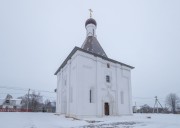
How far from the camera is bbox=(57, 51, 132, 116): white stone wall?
19109mm

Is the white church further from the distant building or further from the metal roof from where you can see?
the distant building

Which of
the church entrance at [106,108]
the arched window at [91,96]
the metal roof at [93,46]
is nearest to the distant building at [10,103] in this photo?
the metal roof at [93,46]

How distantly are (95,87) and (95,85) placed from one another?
9.1 inches

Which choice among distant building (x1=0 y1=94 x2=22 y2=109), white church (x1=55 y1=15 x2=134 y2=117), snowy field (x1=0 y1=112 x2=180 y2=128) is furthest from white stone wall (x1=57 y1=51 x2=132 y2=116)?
distant building (x1=0 y1=94 x2=22 y2=109)

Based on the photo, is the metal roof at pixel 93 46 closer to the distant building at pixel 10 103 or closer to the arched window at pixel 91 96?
the arched window at pixel 91 96

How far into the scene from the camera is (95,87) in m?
20.4

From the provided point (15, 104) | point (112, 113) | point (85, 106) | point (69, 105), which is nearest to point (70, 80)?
point (69, 105)

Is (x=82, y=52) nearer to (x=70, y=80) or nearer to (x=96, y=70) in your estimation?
(x=96, y=70)

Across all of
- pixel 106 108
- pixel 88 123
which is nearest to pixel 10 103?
pixel 106 108

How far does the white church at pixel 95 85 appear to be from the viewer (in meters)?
19.2

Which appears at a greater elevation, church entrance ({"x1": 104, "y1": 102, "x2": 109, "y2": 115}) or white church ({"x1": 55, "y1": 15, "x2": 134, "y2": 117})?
white church ({"x1": 55, "y1": 15, "x2": 134, "y2": 117})

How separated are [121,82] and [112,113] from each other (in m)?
4.57

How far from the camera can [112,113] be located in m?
22.0

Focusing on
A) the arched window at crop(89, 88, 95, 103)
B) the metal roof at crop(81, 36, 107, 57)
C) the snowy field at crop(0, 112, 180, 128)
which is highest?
the metal roof at crop(81, 36, 107, 57)
